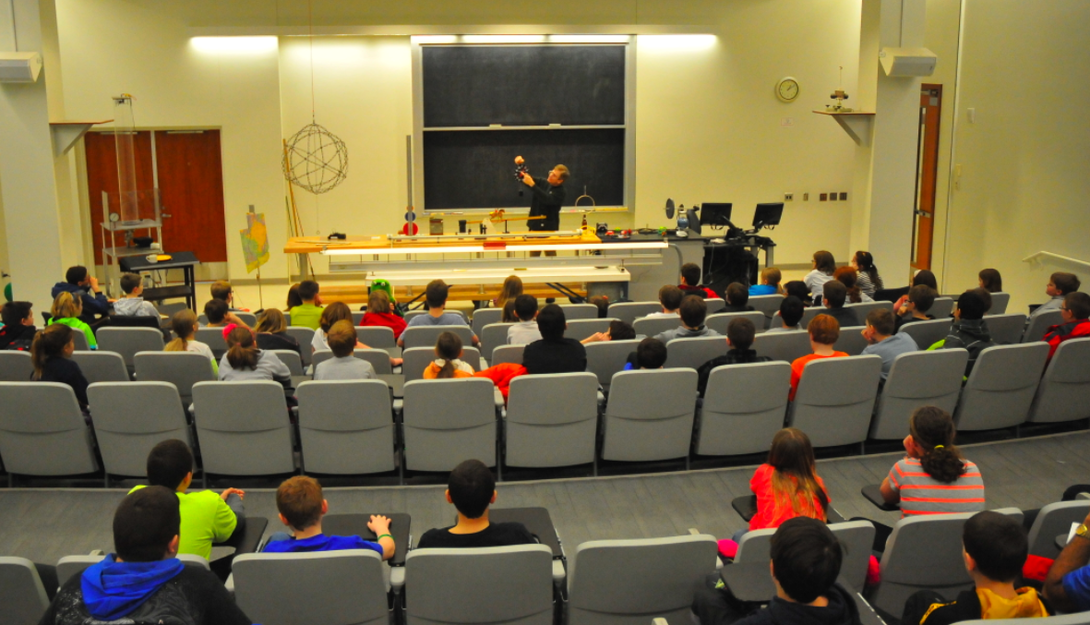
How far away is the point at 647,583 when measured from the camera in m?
3.09

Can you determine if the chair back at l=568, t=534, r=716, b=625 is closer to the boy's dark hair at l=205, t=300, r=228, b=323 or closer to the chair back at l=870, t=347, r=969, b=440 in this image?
the chair back at l=870, t=347, r=969, b=440

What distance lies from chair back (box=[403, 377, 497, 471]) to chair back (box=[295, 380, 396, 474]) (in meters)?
0.13

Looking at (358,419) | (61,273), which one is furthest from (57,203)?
(358,419)

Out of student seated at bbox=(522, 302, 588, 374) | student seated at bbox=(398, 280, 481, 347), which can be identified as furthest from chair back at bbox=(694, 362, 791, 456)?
student seated at bbox=(398, 280, 481, 347)

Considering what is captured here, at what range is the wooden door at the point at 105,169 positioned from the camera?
455 inches

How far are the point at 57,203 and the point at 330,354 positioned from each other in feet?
16.8

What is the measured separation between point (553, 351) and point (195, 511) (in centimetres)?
249

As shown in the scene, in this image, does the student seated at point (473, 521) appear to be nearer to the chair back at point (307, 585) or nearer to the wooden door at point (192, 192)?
the chair back at point (307, 585)

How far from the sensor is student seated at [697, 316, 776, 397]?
5.20 m

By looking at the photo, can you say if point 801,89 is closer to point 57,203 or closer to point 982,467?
point 982,467

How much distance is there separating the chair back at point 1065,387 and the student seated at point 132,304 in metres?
6.36

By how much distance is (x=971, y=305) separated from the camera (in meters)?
5.65

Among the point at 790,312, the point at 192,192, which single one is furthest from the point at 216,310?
the point at 192,192

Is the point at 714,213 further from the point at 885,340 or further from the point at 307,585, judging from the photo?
the point at 307,585
